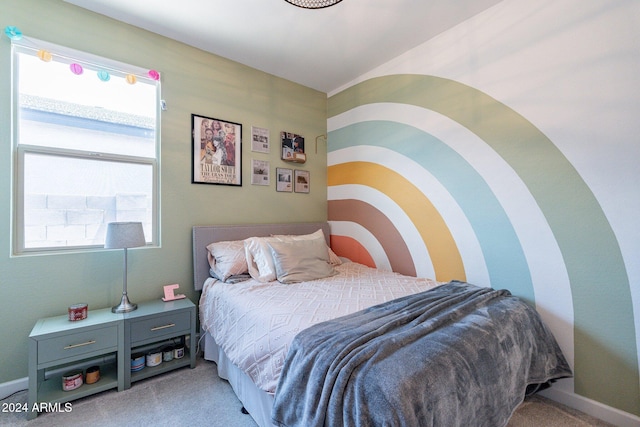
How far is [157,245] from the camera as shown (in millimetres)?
2379

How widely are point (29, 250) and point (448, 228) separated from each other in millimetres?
3195

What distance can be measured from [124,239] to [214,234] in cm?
75

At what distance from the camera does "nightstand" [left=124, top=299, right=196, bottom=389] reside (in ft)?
6.25

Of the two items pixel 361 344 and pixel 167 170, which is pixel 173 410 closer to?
pixel 361 344

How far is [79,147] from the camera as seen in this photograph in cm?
208

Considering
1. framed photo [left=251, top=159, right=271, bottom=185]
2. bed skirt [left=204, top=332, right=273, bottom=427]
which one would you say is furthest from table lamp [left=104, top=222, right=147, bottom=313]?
framed photo [left=251, top=159, right=271, bottom=185]

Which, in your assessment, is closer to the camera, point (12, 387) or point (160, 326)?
point (12, 387)

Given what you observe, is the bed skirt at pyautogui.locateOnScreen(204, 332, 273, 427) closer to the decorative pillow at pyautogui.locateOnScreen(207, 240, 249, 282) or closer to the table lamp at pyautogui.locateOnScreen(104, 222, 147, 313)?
the decorative pillow at pyautogui.locateOnScreen(207, 240, 249, 282)

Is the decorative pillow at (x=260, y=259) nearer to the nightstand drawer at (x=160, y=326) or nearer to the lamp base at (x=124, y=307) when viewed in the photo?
the nightstand drawer at (x=160, y=326)

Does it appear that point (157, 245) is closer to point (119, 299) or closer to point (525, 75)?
point (119, 299)

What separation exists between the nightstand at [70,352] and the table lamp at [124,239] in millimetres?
98

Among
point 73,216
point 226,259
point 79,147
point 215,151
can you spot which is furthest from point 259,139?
point 73,216

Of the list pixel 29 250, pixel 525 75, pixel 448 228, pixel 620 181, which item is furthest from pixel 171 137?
pixel 620 181

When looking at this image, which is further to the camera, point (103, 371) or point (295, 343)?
point (103, 371)
